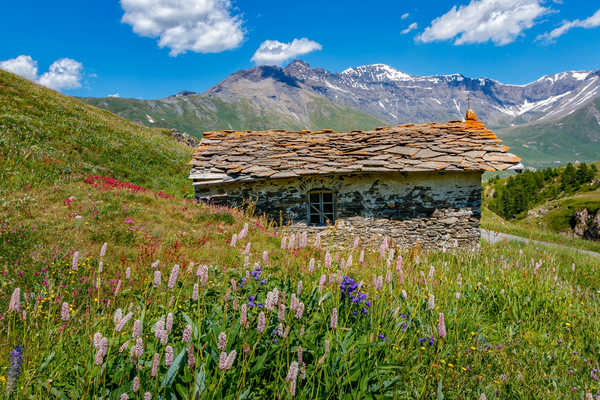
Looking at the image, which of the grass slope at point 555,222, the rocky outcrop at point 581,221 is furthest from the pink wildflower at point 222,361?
the rocky outcrop at point 581,221

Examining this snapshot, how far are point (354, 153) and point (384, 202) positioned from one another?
2252 mm

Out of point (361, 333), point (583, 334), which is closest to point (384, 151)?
point (583, 334)

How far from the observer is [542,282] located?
471cm

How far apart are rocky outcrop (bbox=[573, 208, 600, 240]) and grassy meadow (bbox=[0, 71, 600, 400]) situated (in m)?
13.8

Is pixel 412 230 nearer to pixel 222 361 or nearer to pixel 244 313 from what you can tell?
pixel 244 313

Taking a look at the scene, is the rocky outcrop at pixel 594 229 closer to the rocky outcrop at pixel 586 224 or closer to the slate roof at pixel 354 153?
the rocky outcrop at pixel 586 224

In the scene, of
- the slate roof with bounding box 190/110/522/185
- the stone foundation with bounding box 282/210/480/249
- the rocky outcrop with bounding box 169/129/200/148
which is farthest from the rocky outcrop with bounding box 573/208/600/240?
the rocky outcrop with bounding box 169/129/200/148

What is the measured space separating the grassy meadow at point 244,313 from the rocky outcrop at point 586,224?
1379 cm

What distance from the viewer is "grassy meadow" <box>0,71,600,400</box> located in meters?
2.00

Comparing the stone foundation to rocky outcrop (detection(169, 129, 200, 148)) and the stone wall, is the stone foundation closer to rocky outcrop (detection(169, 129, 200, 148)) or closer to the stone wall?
the stone wall

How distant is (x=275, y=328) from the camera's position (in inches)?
101

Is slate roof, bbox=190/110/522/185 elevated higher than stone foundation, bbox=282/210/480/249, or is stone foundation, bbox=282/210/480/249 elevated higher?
slate roof, bbox=190/110/522/185

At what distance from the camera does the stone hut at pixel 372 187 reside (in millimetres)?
10820

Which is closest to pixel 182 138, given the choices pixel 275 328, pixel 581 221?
pixel 275 328
